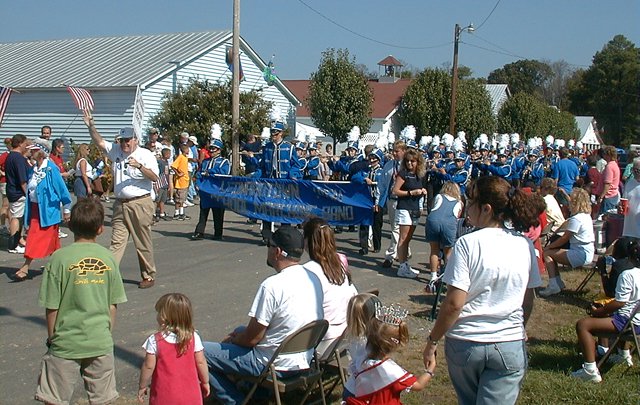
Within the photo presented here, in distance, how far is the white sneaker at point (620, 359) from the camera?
6.68 meters

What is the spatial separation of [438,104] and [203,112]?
20.5 m

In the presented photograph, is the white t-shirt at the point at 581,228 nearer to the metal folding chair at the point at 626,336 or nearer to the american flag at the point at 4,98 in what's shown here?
the metal folding chair at the point at 626,336

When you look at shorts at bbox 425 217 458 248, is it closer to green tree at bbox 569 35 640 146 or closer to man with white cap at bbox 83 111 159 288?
man with white cap at bbox 83 111 159 288

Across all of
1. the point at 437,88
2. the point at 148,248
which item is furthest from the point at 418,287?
the point at 437,88

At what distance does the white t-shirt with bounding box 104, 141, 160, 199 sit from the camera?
8.77 m

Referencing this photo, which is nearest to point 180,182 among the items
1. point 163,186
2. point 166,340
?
point 163,186

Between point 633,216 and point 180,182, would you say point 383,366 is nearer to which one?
point 633,216

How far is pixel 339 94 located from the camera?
118ft

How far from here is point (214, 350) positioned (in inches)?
205

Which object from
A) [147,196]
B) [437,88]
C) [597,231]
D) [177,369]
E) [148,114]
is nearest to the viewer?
[177,369]

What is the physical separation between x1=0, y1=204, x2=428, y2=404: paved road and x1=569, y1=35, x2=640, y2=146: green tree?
54130mm

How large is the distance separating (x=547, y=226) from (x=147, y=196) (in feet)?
19.8

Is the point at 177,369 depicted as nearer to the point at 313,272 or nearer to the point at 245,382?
the point at 245,382

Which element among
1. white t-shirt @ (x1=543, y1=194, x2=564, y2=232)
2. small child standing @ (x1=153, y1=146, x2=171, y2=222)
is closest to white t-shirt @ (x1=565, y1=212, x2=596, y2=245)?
white t-shirt @ (x1=543, y1=194, x2=564, y2=232)
